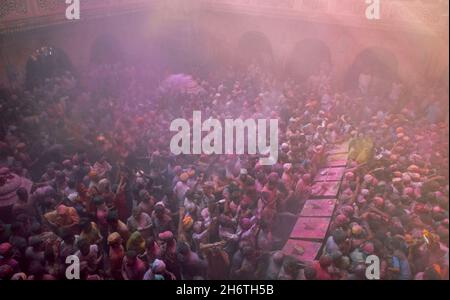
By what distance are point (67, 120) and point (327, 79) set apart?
26.6ft

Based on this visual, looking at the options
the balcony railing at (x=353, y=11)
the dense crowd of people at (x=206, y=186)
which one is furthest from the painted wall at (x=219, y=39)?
the dense crowd of people at (x=206, y=186)

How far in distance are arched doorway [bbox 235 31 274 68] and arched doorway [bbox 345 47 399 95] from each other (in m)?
3.05

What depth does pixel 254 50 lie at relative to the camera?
47.0 ft

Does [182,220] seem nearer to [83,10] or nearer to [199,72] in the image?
[199,72]

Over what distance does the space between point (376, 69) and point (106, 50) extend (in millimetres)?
8969

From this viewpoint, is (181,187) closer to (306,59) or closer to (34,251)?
(34,251)

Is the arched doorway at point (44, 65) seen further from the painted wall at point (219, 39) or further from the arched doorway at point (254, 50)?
the arched doorway at point (254, 50)

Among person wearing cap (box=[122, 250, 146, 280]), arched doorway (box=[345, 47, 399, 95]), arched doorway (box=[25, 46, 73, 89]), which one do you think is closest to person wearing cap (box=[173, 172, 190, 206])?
person wearing cap (box=[122, 250, 146, 280])

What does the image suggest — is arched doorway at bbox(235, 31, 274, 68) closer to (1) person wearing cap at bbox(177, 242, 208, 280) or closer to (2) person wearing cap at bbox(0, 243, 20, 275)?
(1) person wearing cap at bbox(177, 242, 208, 280)

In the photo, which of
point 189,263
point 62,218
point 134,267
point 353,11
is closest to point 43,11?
point 62,218

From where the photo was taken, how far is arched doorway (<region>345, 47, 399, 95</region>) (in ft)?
38.2

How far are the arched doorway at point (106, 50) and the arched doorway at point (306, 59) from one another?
6072 mm

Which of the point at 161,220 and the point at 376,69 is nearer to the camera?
the point at 161,220

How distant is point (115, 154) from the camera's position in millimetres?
7883
